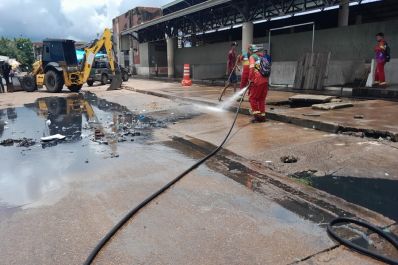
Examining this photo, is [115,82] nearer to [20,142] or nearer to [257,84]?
[20,142]

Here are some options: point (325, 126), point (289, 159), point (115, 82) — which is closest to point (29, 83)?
point (115, 82)

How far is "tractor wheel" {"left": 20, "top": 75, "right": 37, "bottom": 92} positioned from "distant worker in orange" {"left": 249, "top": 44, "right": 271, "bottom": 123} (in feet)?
55.5

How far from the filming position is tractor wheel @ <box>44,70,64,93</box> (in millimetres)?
19625

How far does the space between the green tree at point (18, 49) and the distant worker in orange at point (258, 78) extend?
248 feet

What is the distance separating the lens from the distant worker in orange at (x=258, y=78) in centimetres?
819

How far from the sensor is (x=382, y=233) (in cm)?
314

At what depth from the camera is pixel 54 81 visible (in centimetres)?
1983

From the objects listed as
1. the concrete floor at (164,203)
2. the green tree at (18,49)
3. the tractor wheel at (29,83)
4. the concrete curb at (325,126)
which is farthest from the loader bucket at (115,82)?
the green tree at (18,49)

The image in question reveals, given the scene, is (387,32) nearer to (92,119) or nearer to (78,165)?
(92,119)

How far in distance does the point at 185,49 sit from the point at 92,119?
20981 millimetres

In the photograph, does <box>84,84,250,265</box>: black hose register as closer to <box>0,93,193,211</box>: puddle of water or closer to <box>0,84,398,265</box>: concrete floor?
<box>0,84,398,265</box>: concrete floor

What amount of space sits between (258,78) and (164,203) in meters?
4.92

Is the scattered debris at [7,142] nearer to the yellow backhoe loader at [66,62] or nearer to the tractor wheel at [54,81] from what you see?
the yellow backhoe loader at [66,62]

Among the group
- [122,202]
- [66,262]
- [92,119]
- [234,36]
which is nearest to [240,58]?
[92,119]
